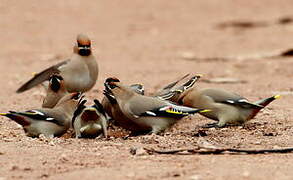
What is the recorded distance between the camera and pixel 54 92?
7477mm

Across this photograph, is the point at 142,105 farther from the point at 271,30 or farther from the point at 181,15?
the point at 181,15

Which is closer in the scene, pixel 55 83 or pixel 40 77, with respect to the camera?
pixel 55 83

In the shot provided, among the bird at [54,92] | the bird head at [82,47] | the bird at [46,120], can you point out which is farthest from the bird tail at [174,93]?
the bird head at [82,47]

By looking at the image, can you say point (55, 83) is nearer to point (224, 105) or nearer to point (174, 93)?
point (174, 93)

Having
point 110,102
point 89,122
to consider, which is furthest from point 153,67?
point 89,122

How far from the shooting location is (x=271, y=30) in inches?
664

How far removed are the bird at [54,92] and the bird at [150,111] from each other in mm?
933

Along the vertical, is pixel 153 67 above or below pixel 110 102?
above

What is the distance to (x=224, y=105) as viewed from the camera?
22.9 feet

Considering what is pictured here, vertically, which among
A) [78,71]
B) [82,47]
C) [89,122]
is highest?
[82,47]

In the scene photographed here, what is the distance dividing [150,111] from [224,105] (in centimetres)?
82

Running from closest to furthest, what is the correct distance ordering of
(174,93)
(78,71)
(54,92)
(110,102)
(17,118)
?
1. (17,118)
2. (110,102)
3. (174,93)
4. (54,92)
5. (78,71)

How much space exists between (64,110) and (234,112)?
162cm

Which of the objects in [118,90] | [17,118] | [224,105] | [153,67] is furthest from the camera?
[153,67]
